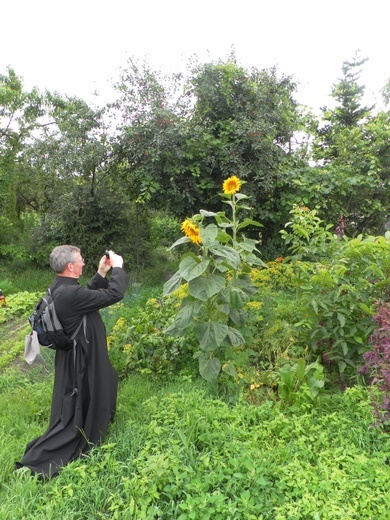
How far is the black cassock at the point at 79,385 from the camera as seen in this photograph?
2.38m

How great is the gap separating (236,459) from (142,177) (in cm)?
463

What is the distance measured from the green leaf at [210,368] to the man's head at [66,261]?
116 centimetres

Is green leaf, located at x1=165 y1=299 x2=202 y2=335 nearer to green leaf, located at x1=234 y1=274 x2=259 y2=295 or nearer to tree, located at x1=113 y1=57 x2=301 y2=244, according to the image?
green leaf, located at x1=234 y1=274 x2=259 y2=295

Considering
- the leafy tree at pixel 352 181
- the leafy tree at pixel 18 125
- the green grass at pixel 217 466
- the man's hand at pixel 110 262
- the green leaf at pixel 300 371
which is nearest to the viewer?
the green grass at pixel 217 466

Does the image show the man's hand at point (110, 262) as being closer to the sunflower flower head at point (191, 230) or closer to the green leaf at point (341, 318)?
the sunflower flower head at point (191, 230)

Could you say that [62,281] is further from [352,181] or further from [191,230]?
[352,181]

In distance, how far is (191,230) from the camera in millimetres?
2707

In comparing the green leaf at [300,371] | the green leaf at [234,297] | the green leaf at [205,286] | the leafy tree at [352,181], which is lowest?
the green leaf at [300,371]

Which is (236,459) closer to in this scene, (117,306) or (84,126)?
(117,306)

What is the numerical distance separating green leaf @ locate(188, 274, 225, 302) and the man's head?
2.57ft

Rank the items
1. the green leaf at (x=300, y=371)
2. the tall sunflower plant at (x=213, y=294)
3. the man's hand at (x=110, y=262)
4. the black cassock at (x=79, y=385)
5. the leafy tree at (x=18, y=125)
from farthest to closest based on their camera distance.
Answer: the leafy tree at (x=18, y=125) < the green leaf at (x=300, y=371) < the tall sunflower plant at (x=213, y=294) < the man's hand at (x=110, y=262) < the black cassock at (x=79, y=385)

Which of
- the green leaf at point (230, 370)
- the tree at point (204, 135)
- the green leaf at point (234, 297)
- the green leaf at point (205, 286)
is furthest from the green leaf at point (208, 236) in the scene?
the tree at point (204, 135)

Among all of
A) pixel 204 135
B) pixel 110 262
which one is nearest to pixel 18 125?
pixel 204 135

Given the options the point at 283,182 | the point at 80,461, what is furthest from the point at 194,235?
the point at 283,182
